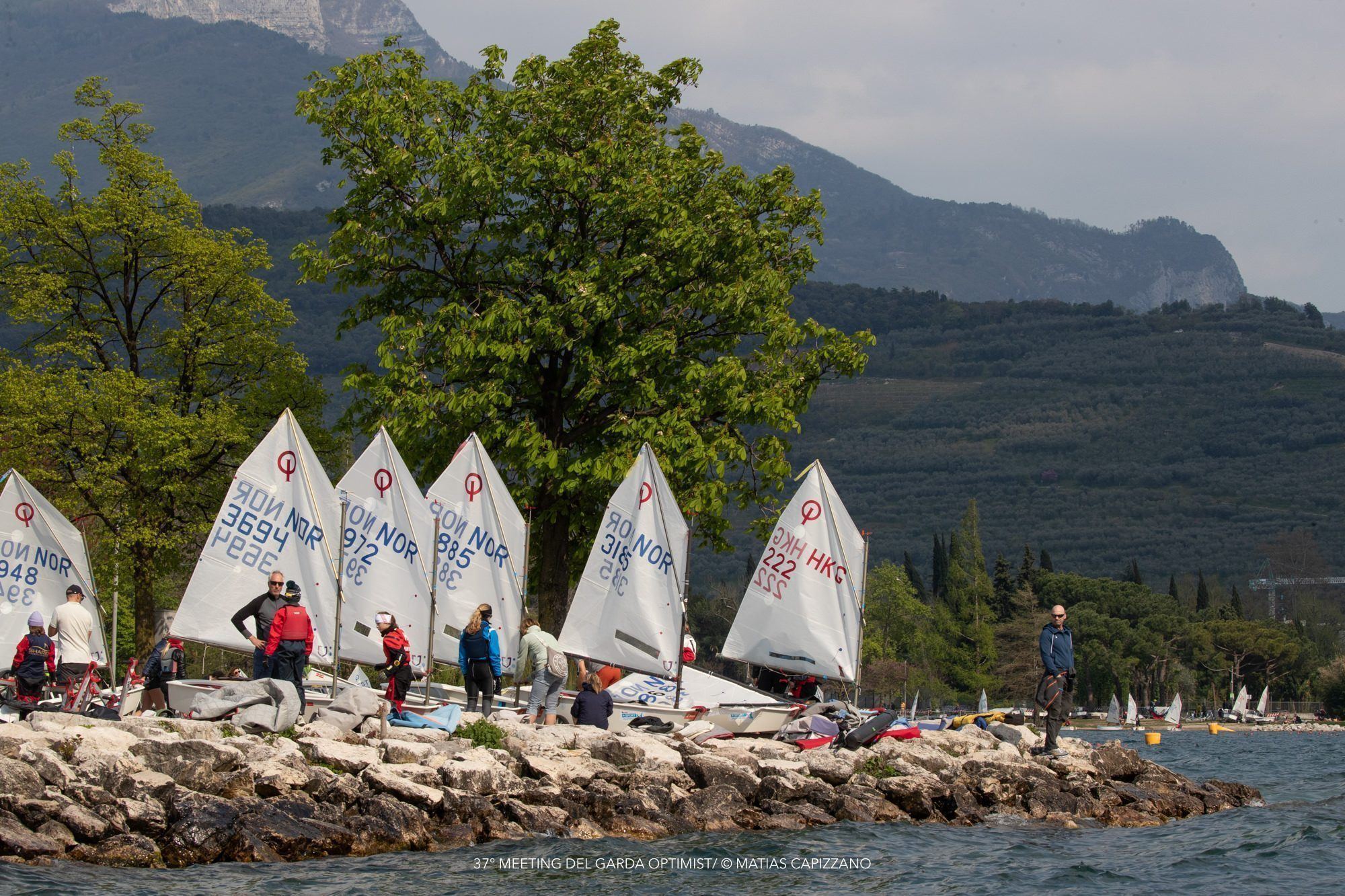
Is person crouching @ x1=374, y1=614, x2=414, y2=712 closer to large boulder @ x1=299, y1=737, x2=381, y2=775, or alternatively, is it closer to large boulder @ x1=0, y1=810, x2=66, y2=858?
large boulder @ x1=299, y1=737, x2=381, y2=775

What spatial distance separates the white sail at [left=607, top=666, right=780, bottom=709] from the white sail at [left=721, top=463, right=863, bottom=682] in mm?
666

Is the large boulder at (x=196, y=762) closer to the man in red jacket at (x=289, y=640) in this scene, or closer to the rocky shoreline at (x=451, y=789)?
the rocky shoreline at (x=451, y=789)

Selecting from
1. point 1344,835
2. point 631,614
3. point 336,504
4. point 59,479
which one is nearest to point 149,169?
point 59,479

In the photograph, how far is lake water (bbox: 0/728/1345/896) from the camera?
1698 centimetres

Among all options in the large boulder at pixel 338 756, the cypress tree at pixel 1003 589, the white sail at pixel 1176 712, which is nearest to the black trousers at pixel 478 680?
the large boulder at pixel 338 756

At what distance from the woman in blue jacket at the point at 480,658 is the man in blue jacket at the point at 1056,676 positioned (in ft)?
28.7

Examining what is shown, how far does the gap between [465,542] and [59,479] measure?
1150cm

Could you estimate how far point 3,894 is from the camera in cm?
1557

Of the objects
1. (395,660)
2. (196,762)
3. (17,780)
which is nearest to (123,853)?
(17,780)

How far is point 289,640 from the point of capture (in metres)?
22.0

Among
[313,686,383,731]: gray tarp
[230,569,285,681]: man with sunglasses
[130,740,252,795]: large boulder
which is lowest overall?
[130,740,252,795]: large boulder

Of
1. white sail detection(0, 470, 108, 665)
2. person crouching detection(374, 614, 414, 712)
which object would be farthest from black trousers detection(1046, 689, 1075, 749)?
white sail detection(0, 470, 108, 665)

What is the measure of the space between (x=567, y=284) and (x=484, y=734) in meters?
10.2

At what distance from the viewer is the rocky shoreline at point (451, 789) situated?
18.0 metres
